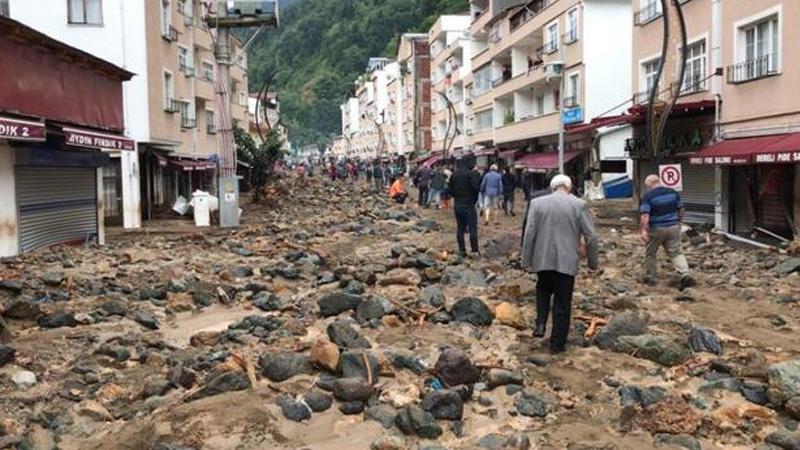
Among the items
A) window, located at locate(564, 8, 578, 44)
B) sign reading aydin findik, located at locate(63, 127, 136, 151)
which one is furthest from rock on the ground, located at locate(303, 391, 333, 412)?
window, located at locate(564, 8, 578, 44)

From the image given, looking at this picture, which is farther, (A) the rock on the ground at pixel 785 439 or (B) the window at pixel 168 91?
(B) the window at pixel 168 91

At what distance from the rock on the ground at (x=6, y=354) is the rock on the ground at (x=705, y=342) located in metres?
6.55

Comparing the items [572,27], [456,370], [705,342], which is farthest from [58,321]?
[572,27]

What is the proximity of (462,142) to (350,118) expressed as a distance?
2708 inches

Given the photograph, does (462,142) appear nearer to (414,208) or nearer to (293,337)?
(414,208)

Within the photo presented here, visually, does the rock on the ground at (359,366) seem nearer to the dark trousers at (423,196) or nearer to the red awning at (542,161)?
the dark trousers at (423,196)

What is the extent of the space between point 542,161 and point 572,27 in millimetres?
6023

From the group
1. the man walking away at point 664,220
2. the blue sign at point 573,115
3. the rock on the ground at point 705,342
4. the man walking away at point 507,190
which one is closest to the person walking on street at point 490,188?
the man walking away at point 507,190

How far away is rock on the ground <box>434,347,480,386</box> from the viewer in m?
6.46

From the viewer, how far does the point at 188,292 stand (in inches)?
440

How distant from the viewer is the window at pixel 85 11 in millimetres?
24766

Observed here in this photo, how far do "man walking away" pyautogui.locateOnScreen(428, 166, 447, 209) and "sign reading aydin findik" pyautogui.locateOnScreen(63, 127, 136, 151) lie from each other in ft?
38.9

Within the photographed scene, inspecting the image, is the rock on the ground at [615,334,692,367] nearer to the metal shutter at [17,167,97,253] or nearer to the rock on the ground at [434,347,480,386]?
the rock on the ground at [434,347,480,386]

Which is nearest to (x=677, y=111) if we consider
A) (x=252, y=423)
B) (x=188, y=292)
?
(x=188, y=292)
